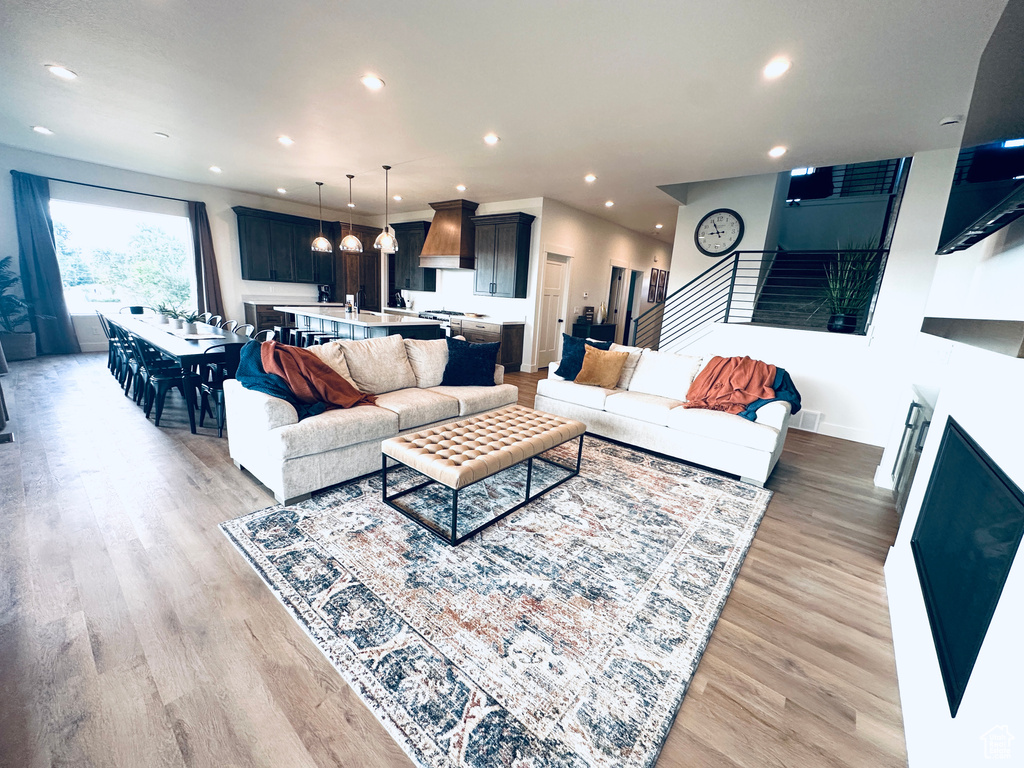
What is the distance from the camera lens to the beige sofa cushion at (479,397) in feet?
11.3

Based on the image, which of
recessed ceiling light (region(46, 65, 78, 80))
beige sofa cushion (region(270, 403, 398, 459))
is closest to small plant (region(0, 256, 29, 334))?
recessed ceiling light (region(46, 65, 78, 80))

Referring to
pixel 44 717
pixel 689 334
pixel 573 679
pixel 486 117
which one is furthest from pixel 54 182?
pixel 689 334

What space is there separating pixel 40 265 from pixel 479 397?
7.51 m

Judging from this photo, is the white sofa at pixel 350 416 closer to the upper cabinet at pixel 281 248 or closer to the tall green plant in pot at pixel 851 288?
the tall green plant in pot at pixel 851 288

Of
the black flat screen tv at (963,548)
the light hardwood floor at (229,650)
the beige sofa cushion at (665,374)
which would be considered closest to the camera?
the black flat screen tv at (963,548)

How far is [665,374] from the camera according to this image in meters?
3.96

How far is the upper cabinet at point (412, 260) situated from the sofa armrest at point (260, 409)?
20.1 feet

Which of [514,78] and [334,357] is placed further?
[334,357]

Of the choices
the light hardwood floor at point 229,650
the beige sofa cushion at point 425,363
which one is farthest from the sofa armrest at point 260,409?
the beige sofa cushion at point 425,363

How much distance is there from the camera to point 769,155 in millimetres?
3941

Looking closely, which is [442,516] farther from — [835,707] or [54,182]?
[54,182]

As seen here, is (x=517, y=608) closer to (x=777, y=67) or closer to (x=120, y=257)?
(x=777, y=67)

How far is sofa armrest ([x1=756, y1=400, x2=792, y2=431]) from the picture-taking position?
3129 mm

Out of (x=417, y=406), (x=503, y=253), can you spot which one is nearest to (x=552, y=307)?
(x=503, y=253)
